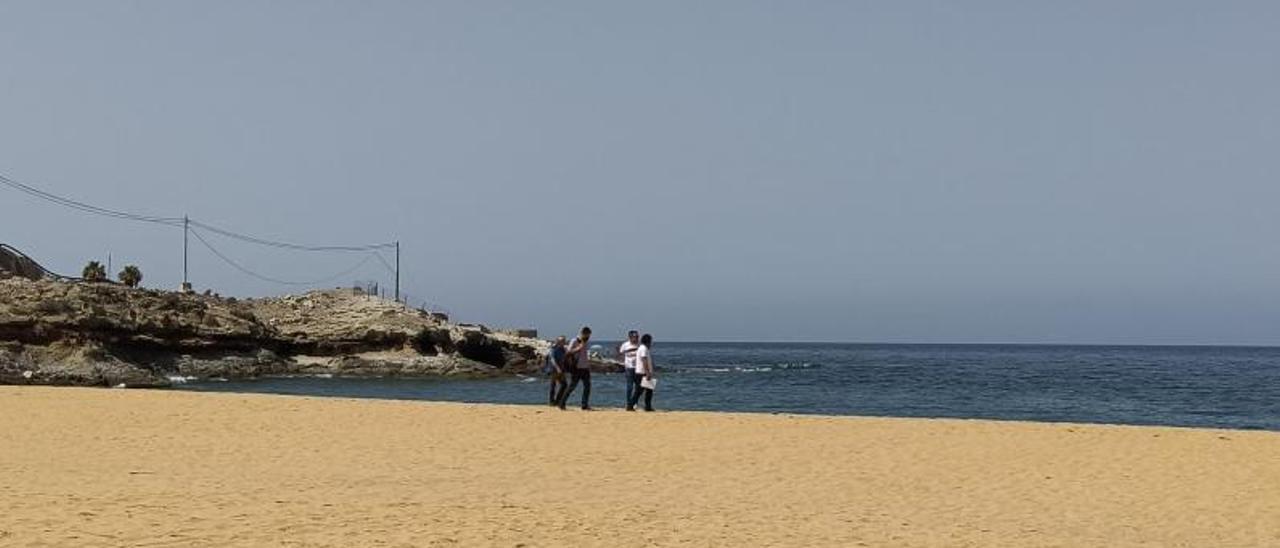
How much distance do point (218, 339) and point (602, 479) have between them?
47.2 m

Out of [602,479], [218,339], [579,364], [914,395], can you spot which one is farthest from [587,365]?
[218,339]

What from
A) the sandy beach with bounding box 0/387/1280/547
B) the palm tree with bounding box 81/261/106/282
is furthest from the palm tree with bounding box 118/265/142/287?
the sandy beach with bounding box 0/387/1280/547

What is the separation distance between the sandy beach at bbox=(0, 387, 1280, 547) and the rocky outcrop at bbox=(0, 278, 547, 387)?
25262mm

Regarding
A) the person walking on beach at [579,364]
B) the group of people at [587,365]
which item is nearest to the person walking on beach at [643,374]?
the group of people at [587,365]

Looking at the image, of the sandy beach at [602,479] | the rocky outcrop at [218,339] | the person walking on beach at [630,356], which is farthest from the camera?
the rocky outcrop at [218,339]

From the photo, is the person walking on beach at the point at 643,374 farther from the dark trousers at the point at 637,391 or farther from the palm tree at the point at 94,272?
the palm tree at the point at 94,272

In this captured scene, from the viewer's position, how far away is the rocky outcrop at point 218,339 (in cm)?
4644

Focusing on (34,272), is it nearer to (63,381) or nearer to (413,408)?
(63,381)

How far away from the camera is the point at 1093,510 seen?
40.5 ft

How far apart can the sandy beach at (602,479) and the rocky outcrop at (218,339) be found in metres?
25.3

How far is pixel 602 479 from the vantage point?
45.8ft

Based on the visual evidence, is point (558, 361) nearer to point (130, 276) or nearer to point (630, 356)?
point (630, 356)

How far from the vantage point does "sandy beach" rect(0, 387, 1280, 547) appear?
9.91 metres

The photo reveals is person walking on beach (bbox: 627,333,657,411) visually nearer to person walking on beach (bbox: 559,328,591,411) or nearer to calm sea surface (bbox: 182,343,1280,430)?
person walking on beach (bbox: 559,328,591,411)
